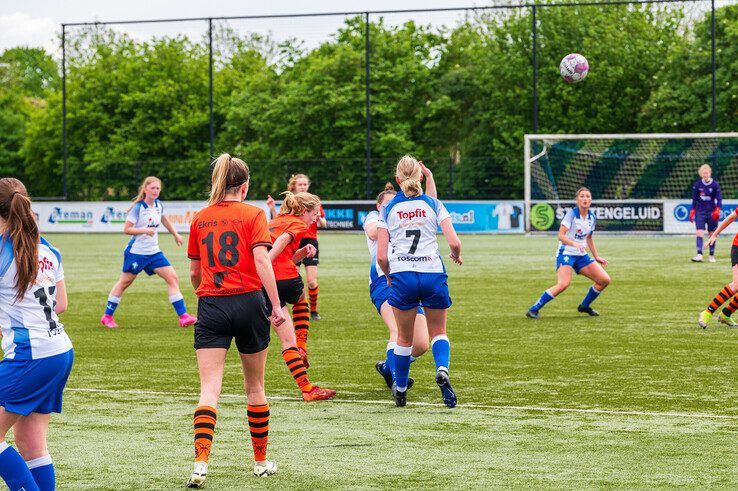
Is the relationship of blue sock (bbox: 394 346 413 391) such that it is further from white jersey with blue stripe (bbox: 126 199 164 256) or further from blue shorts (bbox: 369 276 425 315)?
white jersey with blue stripe (bbox: 126 199 164 256)

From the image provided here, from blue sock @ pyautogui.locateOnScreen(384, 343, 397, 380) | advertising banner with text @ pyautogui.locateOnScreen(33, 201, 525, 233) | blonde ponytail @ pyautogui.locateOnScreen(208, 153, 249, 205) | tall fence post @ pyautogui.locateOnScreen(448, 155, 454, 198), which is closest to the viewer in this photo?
blonde ponytail @ pyautogui.locateOnScreen(208, 153, 249, 205)

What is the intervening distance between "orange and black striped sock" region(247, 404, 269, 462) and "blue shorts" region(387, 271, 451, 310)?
7.34 feet

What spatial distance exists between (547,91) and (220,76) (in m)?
22.3

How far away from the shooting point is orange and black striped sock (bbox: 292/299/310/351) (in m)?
10.8

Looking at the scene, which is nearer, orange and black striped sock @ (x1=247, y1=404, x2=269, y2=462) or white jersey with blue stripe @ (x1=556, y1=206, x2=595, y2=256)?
orange and black striped sock @ (x1=247, y1=404, x2=269, y2=462)

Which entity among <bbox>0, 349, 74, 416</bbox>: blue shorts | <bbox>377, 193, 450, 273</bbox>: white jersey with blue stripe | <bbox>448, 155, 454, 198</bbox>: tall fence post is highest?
<bbox>448, 155, 454, 198</bbox>: tall fence post

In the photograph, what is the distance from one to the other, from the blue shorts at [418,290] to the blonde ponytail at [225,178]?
2.38 metres

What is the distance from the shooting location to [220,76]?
6125 cm

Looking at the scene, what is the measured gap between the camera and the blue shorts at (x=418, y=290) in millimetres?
8766

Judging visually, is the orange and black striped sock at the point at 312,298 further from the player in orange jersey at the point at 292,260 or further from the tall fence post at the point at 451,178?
the tall fence post at the point at 451,178

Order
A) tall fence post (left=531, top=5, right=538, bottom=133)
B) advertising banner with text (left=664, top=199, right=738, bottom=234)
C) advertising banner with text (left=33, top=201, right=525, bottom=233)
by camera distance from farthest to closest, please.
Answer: tall fence post (left=531, top=5, right=538, bottom=133) < advertising banner with text (left=33, top=201, right=525, bottom=233) < advertising banner with text (left=664, top=199, right=738, bottom=234)

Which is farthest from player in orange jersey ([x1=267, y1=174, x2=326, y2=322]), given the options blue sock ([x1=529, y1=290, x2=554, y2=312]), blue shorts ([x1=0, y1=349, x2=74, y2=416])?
blue shorts ([x1=0, y1=349, x2=74, y2=416])

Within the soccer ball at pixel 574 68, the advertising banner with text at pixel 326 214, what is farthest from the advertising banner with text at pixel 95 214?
the soccer ball at pixel 574 68

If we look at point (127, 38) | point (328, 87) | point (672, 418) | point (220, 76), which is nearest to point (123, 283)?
point (672, 418)
